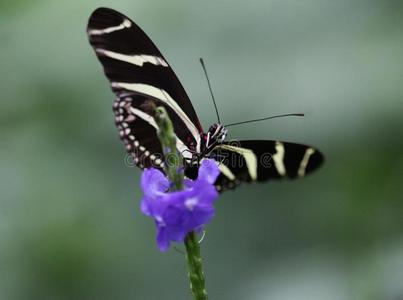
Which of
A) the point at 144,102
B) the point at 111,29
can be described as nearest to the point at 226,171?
the point at 144,102

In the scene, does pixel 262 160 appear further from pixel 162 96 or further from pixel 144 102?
pixel 162 96

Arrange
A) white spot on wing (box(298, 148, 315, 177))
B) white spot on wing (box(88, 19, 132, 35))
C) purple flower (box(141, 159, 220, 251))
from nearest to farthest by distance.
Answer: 1. purple flower (box(141, 159, 220, 251))
2. white spot on wing (box(298, 148, 315, 177))
3. white spot on wing (box(88, 19, 132, 35))

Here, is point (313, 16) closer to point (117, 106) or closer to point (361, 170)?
point (361, 170)

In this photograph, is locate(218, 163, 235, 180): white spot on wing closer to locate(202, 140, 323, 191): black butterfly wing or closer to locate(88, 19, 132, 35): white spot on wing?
locate(202, 140, 323, 191): black butterfly wing

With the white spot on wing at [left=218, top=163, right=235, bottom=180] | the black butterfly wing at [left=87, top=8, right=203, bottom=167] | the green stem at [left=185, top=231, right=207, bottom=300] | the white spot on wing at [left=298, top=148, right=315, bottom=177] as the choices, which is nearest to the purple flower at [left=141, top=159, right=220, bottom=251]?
the green stem at [left=185, top=231, right=207, bottom=300]

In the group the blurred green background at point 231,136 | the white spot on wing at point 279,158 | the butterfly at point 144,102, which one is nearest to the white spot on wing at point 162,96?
the butterfly at point 144,102

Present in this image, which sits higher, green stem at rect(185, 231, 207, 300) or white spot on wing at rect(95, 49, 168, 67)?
white spot on wing at rect(95, 49, 168, 67)

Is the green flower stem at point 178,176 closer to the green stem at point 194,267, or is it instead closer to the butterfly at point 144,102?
the green stem at point 194,267
